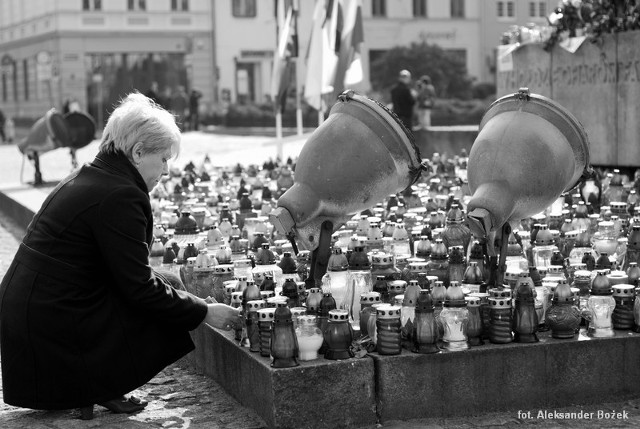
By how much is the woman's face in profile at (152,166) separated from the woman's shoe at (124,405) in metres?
0.94

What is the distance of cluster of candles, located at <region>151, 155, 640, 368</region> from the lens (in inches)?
187

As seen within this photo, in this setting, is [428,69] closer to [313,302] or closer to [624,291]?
[624,291]

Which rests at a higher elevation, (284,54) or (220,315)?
(284,54)

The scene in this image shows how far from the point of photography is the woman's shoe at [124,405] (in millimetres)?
4914

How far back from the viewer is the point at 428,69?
4831cm

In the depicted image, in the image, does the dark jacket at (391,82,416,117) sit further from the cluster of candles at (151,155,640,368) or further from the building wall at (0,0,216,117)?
the building wall at (0,0,216,117)

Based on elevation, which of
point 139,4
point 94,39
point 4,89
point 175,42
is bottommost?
point 4,89

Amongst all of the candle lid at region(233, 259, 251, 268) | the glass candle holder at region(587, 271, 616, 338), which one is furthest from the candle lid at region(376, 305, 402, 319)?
the candle lid at region(233, 259, 251, 268)

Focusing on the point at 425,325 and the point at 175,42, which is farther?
the point at 175,42

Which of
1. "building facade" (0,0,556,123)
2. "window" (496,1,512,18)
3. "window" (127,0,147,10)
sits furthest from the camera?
"window" (496,1,512,18)

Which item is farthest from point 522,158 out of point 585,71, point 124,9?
point 124,9

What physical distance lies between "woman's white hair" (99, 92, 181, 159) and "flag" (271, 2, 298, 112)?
486 inches

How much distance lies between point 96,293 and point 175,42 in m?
47.1

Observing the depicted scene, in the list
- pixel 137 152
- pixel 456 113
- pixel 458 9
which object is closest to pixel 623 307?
pixel 137 152
